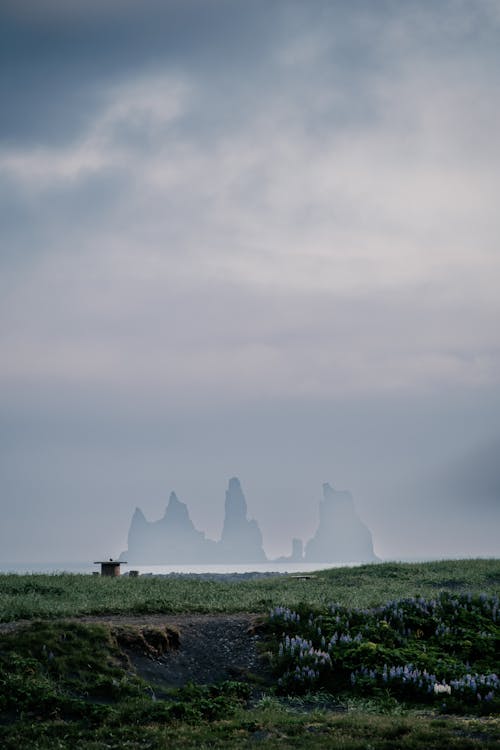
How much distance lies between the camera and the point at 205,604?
22062 mm

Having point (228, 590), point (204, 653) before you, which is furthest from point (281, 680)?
point (228, 590)

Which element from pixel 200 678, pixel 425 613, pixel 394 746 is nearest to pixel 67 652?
pixel 200 678

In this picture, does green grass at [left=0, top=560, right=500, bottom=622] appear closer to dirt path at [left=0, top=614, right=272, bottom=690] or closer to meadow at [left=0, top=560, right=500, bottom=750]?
meadow at [left=0, top=560, right=500, bottom=750]

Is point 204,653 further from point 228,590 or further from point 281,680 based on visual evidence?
point 228,590

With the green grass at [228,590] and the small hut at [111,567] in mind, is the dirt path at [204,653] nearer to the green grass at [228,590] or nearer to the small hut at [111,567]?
the green grass at [228,590]

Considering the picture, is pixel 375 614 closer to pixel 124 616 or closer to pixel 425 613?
pixel 425 613

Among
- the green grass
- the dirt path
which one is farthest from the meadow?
the dirt path

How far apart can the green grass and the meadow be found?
0.31ft

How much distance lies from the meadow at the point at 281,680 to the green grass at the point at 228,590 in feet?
0.31

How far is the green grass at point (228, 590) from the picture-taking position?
68.2ft

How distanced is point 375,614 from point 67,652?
831 cm

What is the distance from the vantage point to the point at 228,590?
86.5 ft

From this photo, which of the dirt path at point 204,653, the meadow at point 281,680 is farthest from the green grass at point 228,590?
the dirt path at point 204,653

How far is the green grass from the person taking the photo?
2078 cm
